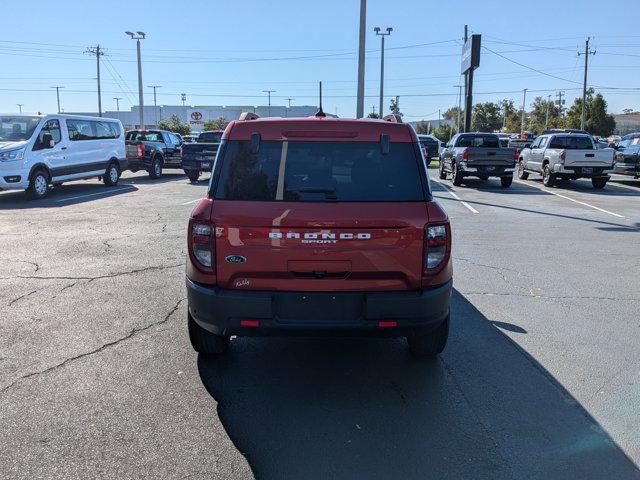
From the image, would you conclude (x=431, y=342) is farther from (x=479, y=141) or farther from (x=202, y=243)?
(x=479, y=141)

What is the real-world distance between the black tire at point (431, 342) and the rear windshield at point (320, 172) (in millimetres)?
1107

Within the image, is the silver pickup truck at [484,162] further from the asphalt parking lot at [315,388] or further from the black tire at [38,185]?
the black tire at [38,185]

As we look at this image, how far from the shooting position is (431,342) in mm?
4273

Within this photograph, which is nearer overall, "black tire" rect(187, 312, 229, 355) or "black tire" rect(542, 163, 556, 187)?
"black tire" rect(187, 312, 229, 355)

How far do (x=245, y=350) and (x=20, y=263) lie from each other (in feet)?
15.0

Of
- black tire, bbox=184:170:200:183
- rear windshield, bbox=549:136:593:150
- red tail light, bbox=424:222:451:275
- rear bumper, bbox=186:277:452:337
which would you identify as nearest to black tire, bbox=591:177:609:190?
rear windshield, bbox=549:136:593:150

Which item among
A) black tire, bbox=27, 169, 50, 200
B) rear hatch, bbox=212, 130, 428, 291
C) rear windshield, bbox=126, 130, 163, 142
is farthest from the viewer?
rear windshield, bbox=126, 130, 163, 142

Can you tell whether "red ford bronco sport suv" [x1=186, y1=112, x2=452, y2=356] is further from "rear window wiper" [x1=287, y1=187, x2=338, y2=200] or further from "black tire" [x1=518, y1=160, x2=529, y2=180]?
"black tire" [x1=518, y1=160, x2=529, y2=180]

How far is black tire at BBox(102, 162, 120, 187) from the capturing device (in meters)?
18.2

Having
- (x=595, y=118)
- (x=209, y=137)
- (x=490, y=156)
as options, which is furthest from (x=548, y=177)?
(x=595, y=118)

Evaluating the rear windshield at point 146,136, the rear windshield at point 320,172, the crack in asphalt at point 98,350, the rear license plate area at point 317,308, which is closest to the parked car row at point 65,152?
the rear windshield at point 146,136

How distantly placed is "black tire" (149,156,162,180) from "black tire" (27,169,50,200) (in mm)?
7163

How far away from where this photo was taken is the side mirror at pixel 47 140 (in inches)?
582

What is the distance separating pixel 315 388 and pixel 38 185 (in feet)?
43.2
